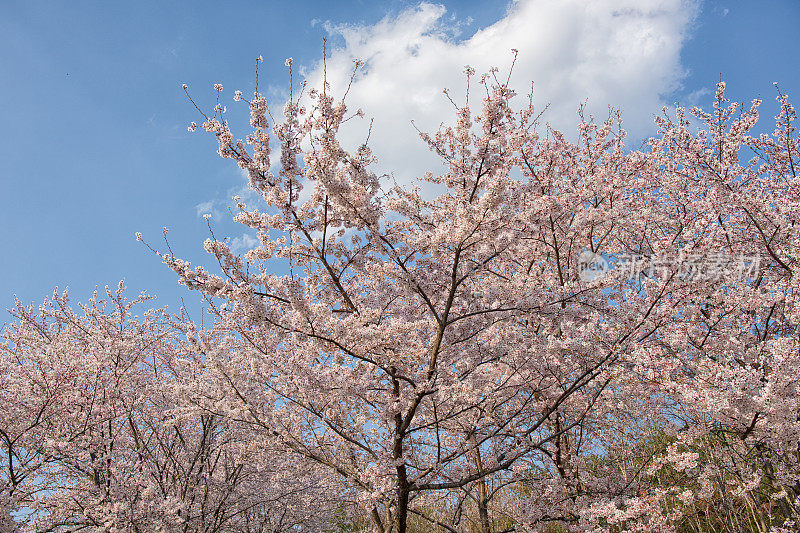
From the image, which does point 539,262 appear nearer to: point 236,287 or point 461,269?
point 461,269

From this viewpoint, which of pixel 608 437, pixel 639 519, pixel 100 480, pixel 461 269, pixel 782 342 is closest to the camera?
pixel 782 342

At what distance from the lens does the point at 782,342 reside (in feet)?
14.9

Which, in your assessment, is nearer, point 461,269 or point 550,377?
point 461,269

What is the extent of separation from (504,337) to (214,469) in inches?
198

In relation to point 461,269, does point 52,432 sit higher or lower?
lower

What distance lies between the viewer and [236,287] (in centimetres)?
457

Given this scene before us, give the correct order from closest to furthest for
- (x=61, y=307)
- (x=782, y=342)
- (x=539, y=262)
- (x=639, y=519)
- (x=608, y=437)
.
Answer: (x=782, y=342) < (x=639, y=519) < (x=608, y=437) < (x=539, y=262) < (x=61, y=307)

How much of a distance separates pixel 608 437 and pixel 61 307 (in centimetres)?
1077

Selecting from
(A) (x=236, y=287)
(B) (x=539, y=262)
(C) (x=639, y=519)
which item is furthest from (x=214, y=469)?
(B) (x=539, y=262)

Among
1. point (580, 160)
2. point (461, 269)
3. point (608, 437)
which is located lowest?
point (608, 437)

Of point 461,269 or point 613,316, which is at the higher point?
point 461,269

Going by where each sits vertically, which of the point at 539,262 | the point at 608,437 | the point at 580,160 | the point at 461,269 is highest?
the point at 580,160

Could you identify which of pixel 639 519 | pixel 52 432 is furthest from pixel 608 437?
pixel 52 432

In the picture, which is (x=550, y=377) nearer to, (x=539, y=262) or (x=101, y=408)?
(x=539, y=262)
